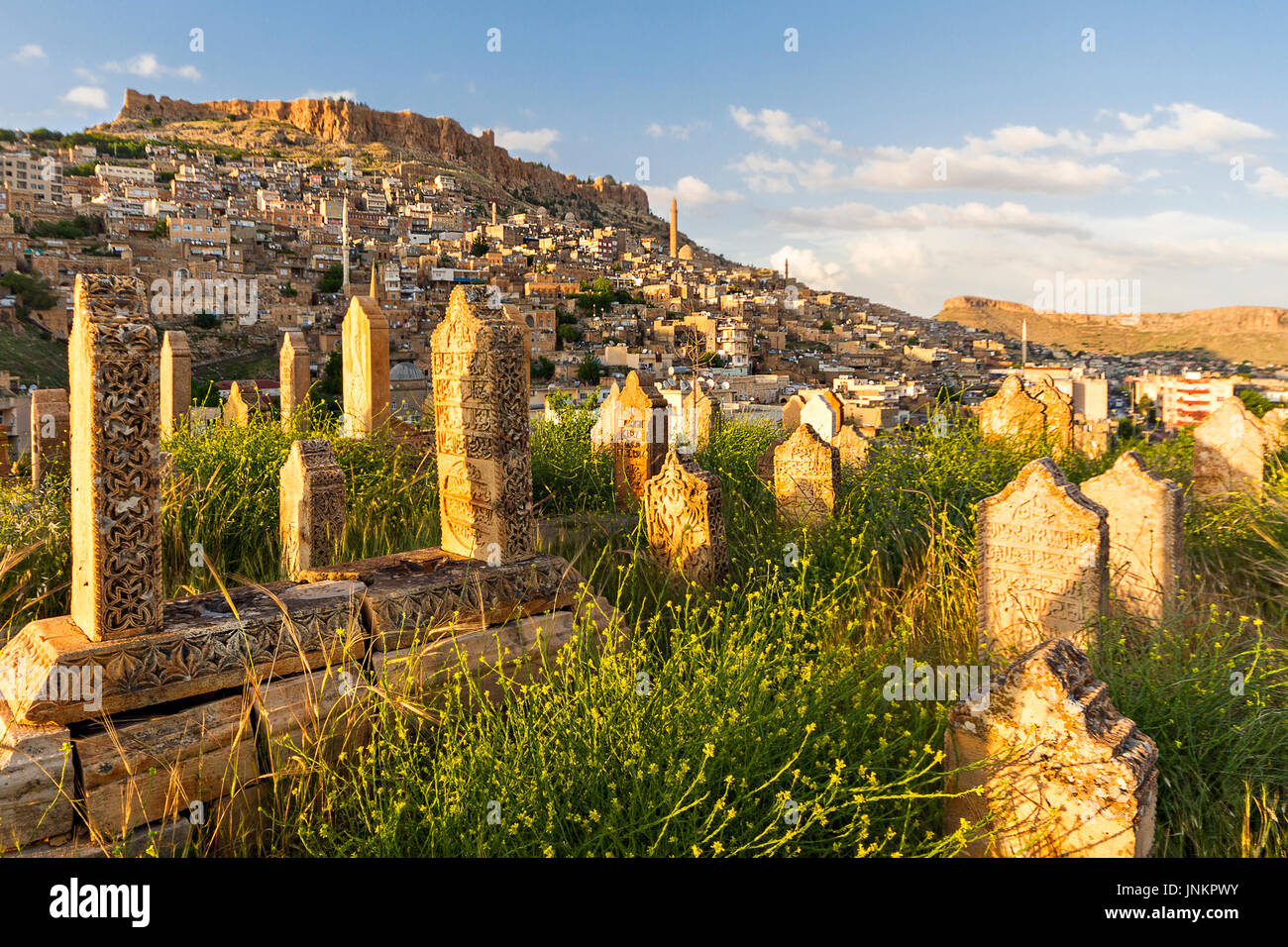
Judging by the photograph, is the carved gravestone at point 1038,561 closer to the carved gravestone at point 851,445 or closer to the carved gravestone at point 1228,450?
the carved gravestone at point 851,445

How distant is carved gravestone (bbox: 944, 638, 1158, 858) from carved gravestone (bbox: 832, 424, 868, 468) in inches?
189

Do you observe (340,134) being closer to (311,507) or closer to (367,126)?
(367,126)

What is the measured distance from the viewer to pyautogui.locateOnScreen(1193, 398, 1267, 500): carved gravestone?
684 centimetres

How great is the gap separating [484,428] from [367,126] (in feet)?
532

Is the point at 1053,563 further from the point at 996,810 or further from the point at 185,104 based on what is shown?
the point at 185,104

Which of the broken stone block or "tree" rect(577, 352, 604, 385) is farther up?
"tree" rect(577, 352, 604, 385)

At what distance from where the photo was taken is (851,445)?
7.68m

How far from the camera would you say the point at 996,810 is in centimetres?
264

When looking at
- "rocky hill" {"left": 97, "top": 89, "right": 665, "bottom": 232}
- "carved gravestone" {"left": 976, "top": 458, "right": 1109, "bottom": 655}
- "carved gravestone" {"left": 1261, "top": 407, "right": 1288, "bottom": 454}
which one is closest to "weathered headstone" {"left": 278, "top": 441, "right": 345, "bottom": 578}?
"carved gravestone" {"left": 976, "top": 458, "right": 1109, "bottom": 655}

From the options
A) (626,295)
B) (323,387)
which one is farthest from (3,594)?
(626,295)

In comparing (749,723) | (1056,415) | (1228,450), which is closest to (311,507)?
(749,723)

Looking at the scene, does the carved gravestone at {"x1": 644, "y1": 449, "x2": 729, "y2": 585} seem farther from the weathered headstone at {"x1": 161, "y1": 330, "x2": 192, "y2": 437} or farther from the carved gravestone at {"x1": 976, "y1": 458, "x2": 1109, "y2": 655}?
the weathered headstone at {"x1": 161, "y1": 330, "x2": 192, "y2": 437}

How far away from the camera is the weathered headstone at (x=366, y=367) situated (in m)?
7.13

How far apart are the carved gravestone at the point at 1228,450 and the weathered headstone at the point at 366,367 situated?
690cm
